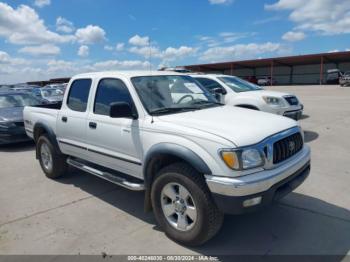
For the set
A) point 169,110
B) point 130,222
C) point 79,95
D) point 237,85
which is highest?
point 237,85

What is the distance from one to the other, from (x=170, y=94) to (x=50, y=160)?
292cm

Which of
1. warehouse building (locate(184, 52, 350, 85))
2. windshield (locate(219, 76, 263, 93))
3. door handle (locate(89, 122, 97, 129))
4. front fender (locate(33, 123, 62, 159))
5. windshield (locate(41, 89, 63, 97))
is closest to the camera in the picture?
door handle (locate(89, 122, 97, 129))

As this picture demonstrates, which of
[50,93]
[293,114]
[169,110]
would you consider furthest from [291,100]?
[50,93]

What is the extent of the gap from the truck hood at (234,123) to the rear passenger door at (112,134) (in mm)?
546

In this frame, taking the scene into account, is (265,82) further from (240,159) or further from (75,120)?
(240,159)

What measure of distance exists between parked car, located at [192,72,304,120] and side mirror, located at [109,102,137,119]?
483 cm

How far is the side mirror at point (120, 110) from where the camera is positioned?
3.62 m

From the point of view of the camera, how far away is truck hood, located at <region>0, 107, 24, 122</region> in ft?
28.7

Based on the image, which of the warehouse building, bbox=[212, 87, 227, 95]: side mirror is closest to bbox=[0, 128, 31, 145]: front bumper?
bbox=[212, 87, 227, 95]: side mirror

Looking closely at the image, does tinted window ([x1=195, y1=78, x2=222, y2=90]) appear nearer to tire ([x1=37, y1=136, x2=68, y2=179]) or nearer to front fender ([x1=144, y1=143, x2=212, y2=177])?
tire ([x1=37, y1=136, x2=68, y2=179])

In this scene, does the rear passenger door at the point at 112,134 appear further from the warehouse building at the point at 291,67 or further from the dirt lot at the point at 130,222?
the warehouse building at the point at 291,67

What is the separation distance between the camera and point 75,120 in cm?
485

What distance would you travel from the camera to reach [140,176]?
3893mm

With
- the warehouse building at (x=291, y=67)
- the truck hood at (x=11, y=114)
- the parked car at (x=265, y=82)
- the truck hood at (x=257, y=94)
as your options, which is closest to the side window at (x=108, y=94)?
the truck hood at (x=257, y=94)
